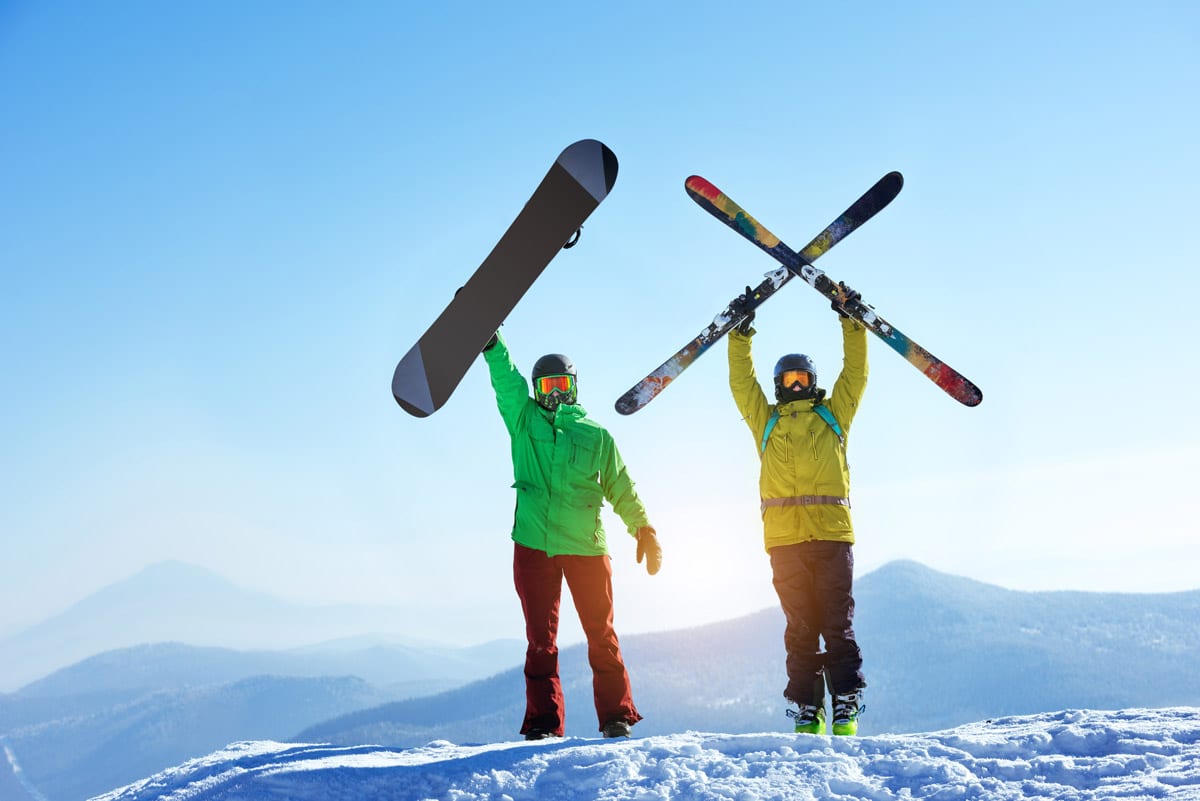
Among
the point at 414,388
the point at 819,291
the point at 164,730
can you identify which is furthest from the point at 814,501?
the point at 164,730

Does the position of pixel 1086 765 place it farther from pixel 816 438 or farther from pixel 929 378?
pixel 929 378

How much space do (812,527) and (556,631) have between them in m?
2.22

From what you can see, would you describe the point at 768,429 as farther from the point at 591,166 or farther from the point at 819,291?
the point at 591,166

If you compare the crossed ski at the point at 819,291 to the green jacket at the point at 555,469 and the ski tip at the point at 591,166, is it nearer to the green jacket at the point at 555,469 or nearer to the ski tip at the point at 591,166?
the green jacket at the point at 555,469

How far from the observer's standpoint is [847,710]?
687 cm

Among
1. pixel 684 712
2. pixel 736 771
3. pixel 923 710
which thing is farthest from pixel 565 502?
pixel 923 710

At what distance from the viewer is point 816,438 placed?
23.9ft

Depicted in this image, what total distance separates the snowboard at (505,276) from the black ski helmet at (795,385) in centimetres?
219

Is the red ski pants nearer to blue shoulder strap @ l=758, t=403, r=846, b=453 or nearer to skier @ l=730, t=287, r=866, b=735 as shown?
skier @ l=730, t=287, r=866, b=735

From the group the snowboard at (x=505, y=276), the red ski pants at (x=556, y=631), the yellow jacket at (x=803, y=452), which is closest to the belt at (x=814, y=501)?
the yellow jacket at (x=803, y=452)

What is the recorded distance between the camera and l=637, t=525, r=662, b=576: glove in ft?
24.9

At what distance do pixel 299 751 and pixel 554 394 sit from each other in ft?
10.7

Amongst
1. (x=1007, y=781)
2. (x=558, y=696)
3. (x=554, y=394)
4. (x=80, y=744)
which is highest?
(x=554, y=394)

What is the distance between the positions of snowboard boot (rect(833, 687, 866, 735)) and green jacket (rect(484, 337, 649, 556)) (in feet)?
6.99
